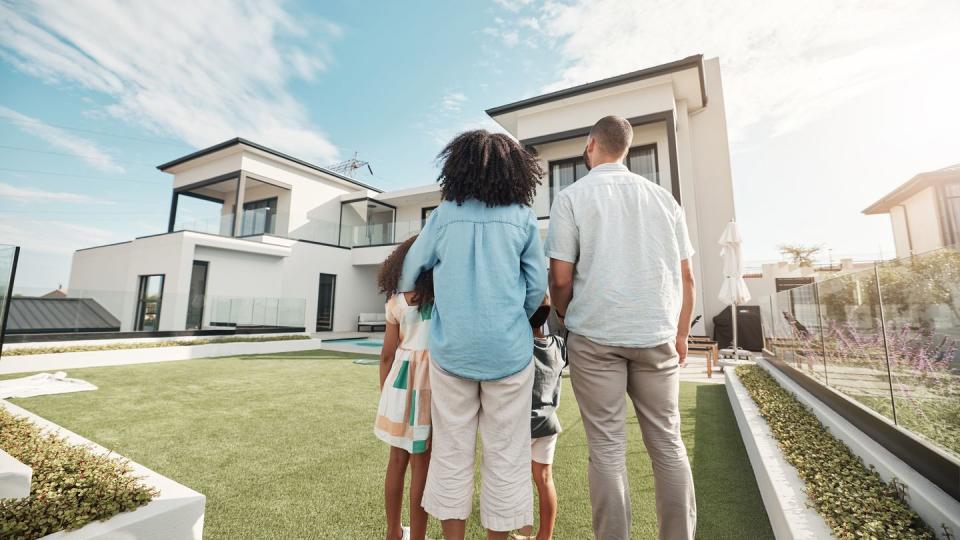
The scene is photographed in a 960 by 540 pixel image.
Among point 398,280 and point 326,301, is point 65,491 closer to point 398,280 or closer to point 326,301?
point 398,280

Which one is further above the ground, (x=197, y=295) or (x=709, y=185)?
(x=709, y=185)

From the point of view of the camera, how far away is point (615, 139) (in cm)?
159

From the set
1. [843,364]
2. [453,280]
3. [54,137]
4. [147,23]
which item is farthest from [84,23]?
[54,137]

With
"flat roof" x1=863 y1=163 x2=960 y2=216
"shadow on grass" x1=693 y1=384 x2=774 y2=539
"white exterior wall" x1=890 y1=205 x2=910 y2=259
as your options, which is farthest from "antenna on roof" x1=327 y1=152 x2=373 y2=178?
"white exterior wall" x1=890 y1=205 x2=910 y2=259

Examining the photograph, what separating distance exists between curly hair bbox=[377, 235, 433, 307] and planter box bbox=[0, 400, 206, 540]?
1206 millimetres

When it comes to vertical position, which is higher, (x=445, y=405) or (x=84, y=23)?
(x=84, y=23)

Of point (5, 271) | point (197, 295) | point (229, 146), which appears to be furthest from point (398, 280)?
point (229, 146)

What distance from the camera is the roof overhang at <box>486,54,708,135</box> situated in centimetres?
956

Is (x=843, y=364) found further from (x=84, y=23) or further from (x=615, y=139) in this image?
(x=84, y=23)

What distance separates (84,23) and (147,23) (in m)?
1.43

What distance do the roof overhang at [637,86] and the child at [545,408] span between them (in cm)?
1080

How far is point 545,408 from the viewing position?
1.53 meters

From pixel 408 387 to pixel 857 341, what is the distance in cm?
339

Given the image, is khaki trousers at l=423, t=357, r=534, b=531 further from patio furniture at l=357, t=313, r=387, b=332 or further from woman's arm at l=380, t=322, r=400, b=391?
patio furniture at l=357, t=313, r=387, b=332
